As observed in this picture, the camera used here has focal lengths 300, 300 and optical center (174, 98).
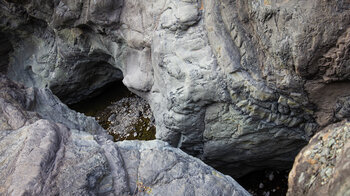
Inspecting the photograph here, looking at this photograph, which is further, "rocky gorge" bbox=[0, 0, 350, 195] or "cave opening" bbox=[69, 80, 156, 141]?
"cave opening" bbox=[69, 80, 156, 141]

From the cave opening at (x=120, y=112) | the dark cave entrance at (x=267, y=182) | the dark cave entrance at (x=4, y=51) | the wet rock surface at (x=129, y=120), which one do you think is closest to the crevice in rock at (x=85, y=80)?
the cave opening at (x=120, y=112)

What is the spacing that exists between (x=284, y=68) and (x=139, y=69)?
2.43m

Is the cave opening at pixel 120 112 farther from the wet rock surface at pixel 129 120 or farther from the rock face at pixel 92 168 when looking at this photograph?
the rock face at pixel 92 168

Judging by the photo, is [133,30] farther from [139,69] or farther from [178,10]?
[178,10]

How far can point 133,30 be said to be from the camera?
4.61 metres

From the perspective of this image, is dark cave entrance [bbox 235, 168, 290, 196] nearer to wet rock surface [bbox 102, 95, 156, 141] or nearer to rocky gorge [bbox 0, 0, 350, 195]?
rocky gorge [bbox 0, 0, 350, 195]

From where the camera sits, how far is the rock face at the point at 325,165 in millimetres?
1700

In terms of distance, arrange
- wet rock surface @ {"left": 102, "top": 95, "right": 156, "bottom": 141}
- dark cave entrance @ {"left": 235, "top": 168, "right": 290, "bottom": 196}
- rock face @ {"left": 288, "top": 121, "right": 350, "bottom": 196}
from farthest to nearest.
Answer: wet rock surface @ {"left": 102, "top": 95, "right": 156, "bottom": 141}
dark cave entrance @ {"left": 235, "top": 168, "right": 290, "bottom": 196}
rock face @ {"left": 288, "top": 121, "right": 350, "bottom": 196}

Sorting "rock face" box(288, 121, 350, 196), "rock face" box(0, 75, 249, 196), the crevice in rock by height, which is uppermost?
"rock face" box(288, 121, 350, 196)

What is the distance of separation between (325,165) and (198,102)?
1.97m

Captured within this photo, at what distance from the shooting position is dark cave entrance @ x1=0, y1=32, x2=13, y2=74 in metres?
6.49

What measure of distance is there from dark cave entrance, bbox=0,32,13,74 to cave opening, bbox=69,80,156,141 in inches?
68.1

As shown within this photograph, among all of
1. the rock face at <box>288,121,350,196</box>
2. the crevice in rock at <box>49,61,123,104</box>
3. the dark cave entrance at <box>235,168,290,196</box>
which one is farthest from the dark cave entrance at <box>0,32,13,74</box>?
the rock face at <box>288,121,350,196</box>

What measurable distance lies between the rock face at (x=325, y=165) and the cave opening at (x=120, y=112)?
3921mm
